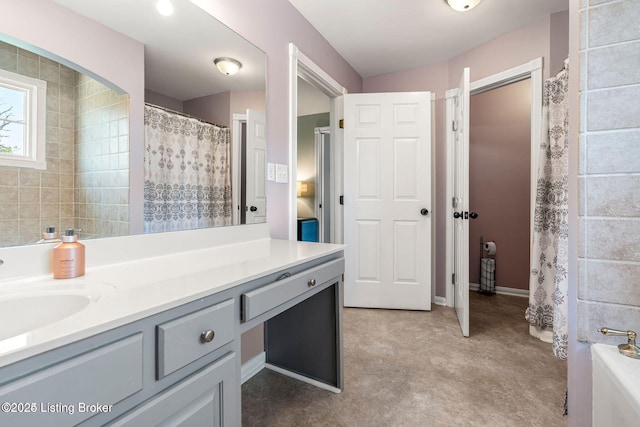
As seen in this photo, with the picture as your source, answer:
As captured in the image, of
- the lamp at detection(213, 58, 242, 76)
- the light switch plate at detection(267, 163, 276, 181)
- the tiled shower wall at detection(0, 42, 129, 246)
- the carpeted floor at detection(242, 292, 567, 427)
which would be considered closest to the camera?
the tiled shower wall at detection(0, 42, 129, 246)

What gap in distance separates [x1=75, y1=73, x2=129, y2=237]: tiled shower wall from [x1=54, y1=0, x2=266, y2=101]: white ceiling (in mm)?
215

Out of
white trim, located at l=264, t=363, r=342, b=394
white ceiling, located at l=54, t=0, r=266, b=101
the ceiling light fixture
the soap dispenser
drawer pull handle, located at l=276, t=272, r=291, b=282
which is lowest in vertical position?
white trim, located at l=264, t=363, r=342, b=394

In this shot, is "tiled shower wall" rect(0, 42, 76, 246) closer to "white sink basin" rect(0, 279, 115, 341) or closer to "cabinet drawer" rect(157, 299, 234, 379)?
"white sink basin" rect(0, 279, 115, 341)

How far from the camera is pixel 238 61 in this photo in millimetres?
1670

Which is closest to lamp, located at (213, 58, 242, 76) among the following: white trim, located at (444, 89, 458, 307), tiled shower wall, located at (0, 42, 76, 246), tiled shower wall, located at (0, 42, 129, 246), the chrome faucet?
tiled shower wall, located at (0, 42, 129, 246)

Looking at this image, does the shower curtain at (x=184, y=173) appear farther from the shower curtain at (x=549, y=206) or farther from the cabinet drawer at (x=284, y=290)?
the shower curtain at (x=549, y=206)

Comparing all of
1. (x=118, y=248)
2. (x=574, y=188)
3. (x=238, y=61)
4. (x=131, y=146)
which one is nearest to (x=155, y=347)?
(x=118, y=248)

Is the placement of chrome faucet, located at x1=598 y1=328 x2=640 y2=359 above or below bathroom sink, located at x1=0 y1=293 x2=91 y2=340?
below

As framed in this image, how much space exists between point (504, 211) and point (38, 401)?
148 inches

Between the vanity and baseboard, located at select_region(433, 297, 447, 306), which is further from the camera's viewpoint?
baseboard, located at select_region(433, 297, 447, 306)

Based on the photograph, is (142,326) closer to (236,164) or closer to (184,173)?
(184,173)

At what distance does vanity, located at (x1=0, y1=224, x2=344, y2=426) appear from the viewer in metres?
0.53

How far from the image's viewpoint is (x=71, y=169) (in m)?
1.02

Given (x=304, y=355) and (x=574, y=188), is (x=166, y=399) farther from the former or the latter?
(x=574, y=188)
